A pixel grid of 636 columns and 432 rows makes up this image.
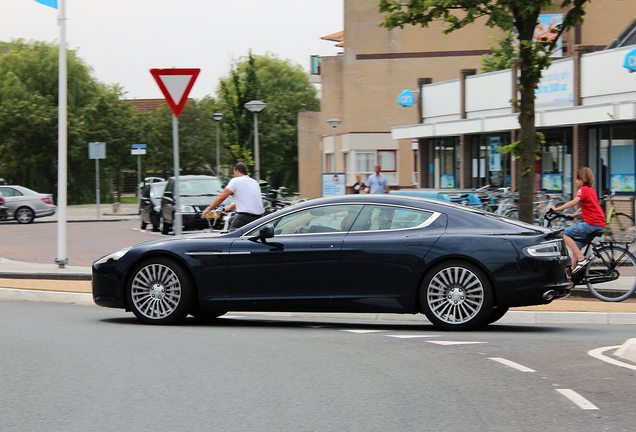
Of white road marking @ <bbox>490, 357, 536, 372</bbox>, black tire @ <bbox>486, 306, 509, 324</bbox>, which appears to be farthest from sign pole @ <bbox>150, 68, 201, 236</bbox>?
white road marking @ <bbox>490, 357, 536, 372</bbox>

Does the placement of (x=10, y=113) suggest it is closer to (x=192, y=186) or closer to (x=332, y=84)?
(x=332, y=84)

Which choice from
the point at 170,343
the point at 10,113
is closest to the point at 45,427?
the point at 170,343

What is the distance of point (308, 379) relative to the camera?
232 inches

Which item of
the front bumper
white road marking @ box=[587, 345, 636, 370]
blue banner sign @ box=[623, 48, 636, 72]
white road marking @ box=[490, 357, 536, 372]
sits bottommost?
white road marking @ box=[587, 345, 636, 370]

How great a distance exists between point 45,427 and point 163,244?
398 centimetres

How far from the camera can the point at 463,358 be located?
662 cm

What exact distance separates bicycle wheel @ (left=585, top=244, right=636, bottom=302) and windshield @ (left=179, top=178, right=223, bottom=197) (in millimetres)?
12355

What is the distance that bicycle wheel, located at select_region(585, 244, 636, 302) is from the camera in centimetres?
1065

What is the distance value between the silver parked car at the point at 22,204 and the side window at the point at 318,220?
25.1m

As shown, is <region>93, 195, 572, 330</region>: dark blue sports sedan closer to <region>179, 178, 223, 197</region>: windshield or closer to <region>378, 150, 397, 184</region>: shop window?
<region>179, 178, 223, 197</region>: windshield

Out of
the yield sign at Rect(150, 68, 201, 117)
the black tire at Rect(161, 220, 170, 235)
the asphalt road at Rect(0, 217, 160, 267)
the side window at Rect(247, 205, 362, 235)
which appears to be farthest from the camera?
the black tire at Rect(161, 220, 170, 235)

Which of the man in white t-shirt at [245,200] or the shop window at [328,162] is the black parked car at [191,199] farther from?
the shop window at [328,162]

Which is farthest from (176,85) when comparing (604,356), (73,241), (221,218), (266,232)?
(73,241)

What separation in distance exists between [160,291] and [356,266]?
81.1 inches
